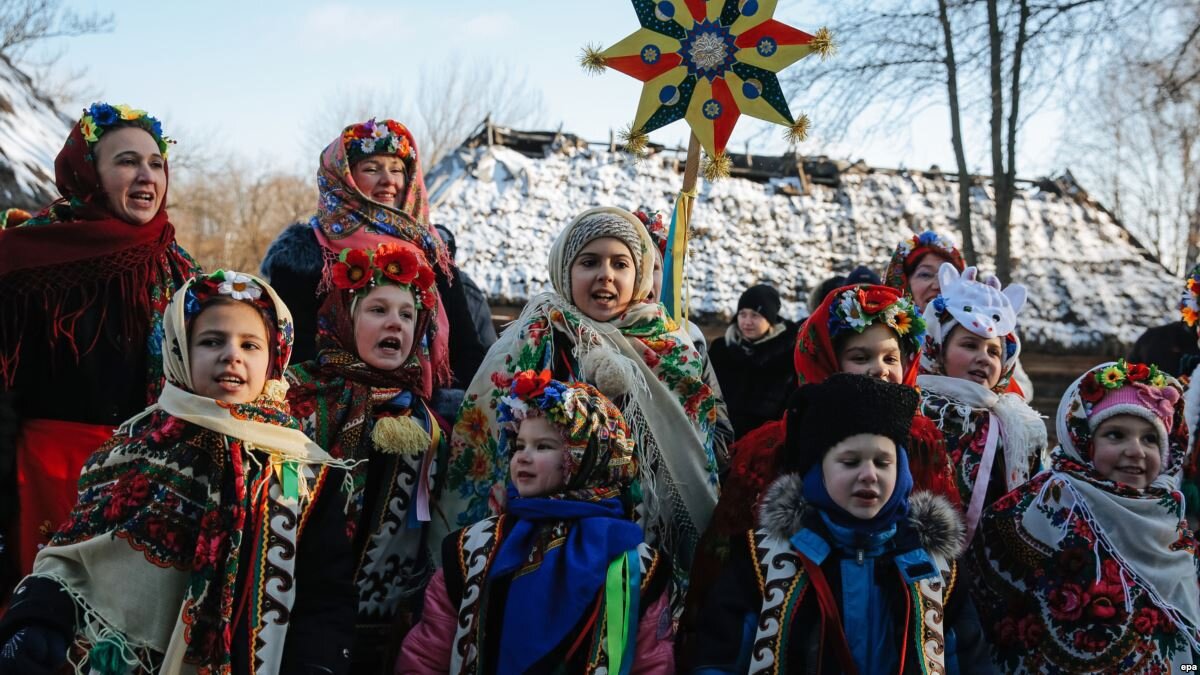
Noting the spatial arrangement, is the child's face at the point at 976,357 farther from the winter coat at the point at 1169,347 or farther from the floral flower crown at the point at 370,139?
the floral flower crown at the point at 370,139

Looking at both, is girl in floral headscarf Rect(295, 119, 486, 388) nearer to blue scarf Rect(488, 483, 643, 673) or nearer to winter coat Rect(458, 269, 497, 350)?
winter coat Rect(458, 269, 497, 350)

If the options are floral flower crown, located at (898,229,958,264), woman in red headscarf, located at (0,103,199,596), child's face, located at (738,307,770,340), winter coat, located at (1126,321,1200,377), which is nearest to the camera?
woman in red headscarf, located at (0,103,199,596)

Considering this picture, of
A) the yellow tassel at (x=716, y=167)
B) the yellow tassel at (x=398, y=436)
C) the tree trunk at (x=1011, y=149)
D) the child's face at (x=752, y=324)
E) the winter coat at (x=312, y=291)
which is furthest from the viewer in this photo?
the tree trunk at (x=1011, y=149)

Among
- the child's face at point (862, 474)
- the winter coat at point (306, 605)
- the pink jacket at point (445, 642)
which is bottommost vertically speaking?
the pink jacket at point (445, 642)

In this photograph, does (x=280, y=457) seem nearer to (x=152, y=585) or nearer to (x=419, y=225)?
(x=152, y=585)

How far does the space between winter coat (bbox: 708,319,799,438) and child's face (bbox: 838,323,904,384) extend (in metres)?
2.32

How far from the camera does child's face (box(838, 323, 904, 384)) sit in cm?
362

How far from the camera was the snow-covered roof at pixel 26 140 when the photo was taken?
26.3ft

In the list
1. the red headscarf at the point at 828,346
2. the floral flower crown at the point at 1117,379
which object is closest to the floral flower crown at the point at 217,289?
the red headscarf at the point at 828,346

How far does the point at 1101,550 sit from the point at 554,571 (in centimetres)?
188

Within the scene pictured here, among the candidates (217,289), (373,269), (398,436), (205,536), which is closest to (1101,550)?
(398,436)

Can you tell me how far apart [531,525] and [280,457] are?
759 millimetres

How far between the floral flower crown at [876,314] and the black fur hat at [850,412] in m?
0.44

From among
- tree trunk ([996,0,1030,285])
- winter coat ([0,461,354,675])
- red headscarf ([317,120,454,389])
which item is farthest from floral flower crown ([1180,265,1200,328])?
tree trunk ([996,0,1030,285])
